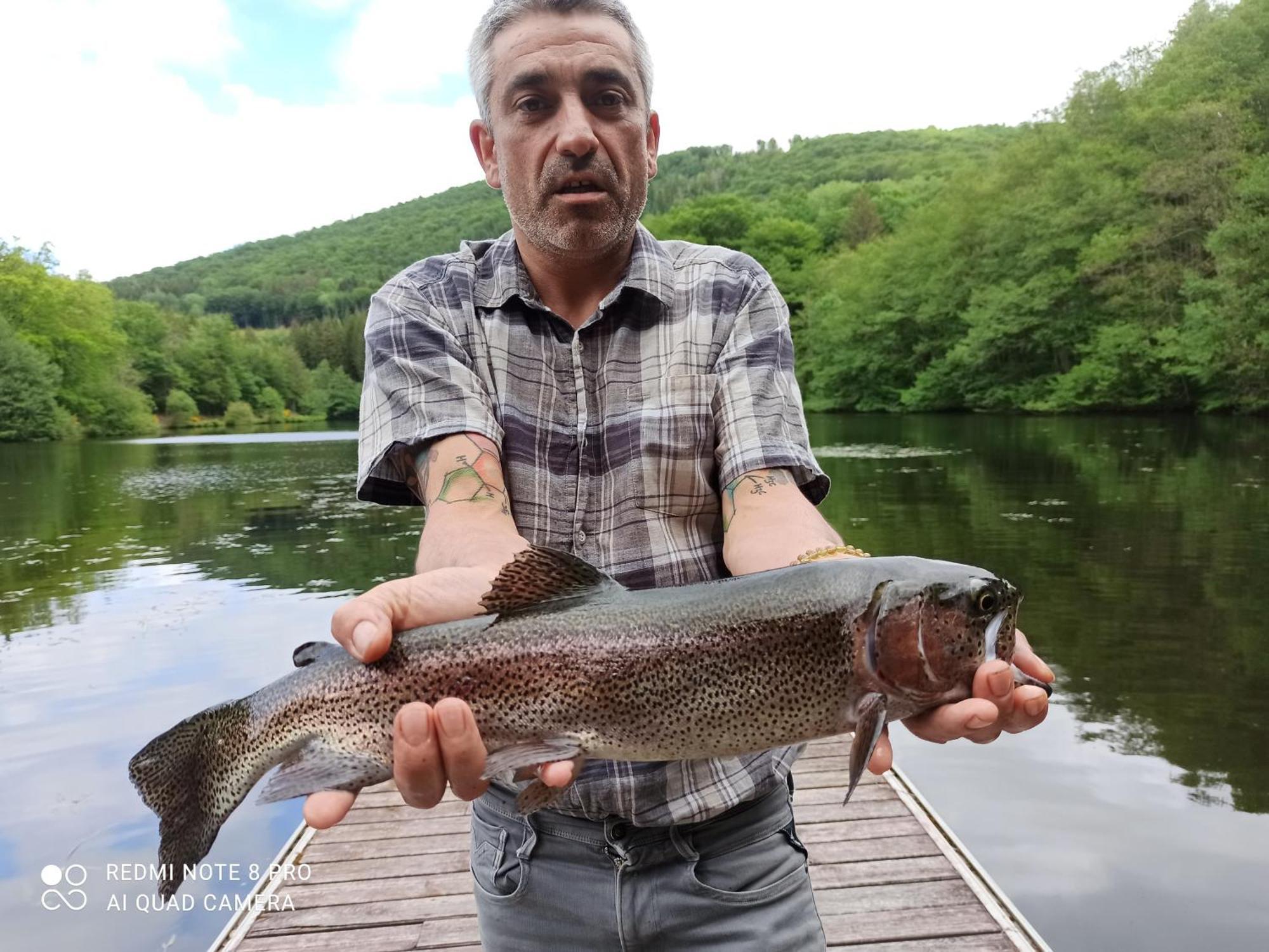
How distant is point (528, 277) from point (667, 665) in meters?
1.39

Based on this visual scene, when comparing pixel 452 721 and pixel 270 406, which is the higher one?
pixel 270 406

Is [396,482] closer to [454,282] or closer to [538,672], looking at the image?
[454,282]

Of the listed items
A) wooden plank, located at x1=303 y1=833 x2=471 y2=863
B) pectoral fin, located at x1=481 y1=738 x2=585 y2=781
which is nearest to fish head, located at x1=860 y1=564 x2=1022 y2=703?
pectoral fin, located at x1=481 y1=738 x2=585 y2=781

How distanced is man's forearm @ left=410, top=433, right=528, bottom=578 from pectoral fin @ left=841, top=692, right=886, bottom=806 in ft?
3.47

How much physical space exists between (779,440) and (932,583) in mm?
684

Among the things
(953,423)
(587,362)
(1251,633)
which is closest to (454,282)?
(587,362)

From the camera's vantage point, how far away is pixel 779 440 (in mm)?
2939

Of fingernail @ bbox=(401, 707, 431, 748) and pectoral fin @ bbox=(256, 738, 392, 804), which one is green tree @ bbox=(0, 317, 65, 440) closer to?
pectoral fin @ bbox=(256, 738, 392, 804)

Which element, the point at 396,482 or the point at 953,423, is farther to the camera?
the point at 953,423

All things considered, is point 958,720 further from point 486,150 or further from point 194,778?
point 486,150

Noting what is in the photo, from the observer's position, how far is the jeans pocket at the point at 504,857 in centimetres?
281

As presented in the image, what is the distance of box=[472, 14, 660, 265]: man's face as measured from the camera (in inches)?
114

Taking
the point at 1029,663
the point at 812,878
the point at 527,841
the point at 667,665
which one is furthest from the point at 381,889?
the point at 1029,663

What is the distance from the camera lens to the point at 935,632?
2447mm
